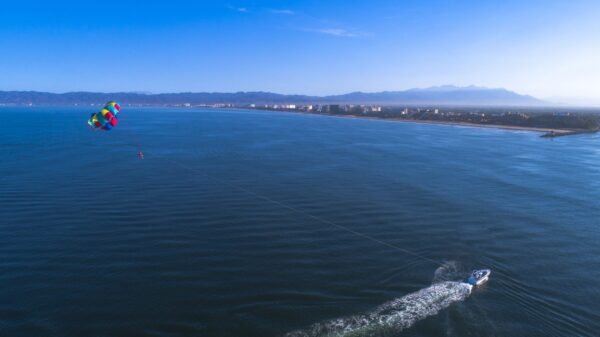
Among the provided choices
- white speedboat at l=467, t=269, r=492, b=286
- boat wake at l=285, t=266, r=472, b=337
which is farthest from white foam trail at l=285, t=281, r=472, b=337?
white speedboat at l=467, t=269, r=492, b=286

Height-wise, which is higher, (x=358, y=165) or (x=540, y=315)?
(x=358, y=165)

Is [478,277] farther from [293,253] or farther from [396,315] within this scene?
[293,253]

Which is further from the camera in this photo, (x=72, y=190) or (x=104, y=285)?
(x=72, y=190)

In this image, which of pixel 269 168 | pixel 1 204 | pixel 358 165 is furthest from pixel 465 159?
pixel 1 204

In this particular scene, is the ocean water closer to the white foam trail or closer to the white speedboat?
the white foam trail

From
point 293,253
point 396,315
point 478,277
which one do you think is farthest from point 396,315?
point 293,253

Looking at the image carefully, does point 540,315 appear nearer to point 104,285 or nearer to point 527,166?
point 104,285
